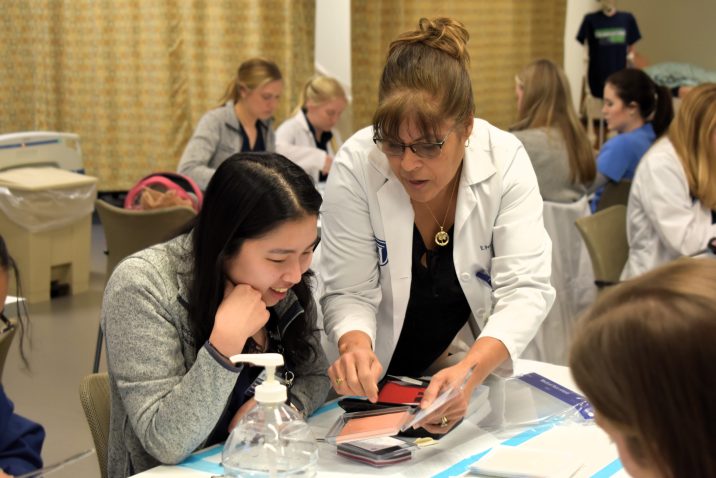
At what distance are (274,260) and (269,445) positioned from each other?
39cm

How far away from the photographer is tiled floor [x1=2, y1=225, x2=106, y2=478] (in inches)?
155

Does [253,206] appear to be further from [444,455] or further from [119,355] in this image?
[444,455]

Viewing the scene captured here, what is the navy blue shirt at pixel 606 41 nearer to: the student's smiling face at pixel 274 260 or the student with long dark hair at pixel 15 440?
the student's smiling face at pixel 274 260

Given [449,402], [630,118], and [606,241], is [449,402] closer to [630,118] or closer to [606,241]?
[606,241]

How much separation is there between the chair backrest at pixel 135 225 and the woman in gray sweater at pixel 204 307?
8.45 feet

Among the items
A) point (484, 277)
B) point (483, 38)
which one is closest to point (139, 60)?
point (483, 38)

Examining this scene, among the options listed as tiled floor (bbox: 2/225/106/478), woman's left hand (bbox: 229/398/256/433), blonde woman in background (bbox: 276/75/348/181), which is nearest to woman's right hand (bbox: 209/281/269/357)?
woman's left hand (bbox: 229/398/256/433)

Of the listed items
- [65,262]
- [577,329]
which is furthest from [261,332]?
[65,262]

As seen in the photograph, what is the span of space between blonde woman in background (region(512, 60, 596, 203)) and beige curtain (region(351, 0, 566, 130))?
8.52ft

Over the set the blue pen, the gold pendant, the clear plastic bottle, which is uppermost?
the gold pendant

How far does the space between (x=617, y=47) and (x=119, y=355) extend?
801 cm

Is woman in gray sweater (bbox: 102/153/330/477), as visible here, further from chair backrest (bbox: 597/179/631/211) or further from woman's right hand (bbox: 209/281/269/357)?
chair backrest (bbox: 597/179/631/211)

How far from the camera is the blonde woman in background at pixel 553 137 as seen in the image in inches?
187

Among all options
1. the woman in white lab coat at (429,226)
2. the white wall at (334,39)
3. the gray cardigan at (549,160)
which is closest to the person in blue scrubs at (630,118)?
the gray cardigan at (549,160)
